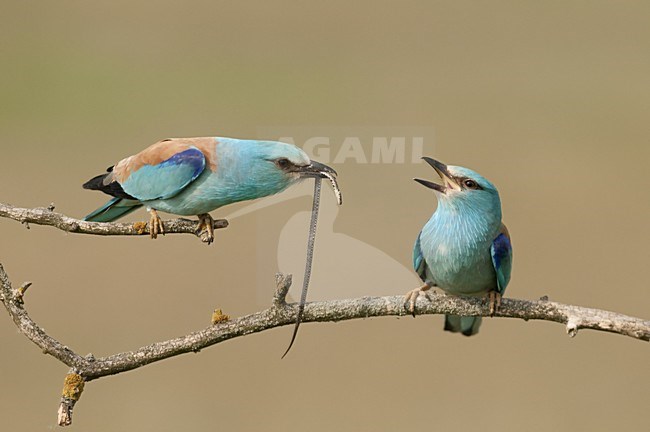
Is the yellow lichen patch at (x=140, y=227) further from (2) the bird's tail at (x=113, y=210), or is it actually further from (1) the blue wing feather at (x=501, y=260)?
(1) the blue wing feather at (x=501, y=260)

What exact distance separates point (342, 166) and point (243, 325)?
18.4 inches

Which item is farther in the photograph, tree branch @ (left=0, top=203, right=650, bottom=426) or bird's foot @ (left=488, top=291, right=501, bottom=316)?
bird's foot @ (left=488, top=291, right=501, bottom=316)

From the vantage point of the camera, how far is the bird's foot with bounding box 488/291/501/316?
2.53m

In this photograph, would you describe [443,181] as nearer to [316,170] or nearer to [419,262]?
[419,262]

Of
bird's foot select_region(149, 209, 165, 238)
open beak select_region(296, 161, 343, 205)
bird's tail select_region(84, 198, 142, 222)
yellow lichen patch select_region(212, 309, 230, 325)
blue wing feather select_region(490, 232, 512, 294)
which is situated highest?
open beak select_region(296, 161, 343, 205)

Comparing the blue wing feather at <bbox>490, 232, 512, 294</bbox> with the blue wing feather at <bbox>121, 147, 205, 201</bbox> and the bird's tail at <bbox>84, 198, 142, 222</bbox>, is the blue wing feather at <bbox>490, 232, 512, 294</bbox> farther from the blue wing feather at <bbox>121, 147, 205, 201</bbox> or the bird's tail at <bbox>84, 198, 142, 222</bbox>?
the bird's tail at <bbox>84, 198, 142, 222</bbox>

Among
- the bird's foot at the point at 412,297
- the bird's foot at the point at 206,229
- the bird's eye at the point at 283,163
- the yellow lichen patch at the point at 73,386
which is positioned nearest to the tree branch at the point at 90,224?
the bird's foot at the point at 206,229

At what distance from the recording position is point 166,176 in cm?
259

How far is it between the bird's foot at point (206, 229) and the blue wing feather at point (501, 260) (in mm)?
784

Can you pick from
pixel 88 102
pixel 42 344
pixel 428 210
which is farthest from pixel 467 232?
pixel 88 102

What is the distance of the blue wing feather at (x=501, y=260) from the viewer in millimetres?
2701

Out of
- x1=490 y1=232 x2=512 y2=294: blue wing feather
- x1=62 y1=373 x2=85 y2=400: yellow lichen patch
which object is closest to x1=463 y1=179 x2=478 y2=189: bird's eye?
x1=490 y1=232 x2=512 y2=294: blue wing feather

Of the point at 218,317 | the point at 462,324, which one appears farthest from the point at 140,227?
the point at 462,324

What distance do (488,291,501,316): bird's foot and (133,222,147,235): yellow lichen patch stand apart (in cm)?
91
